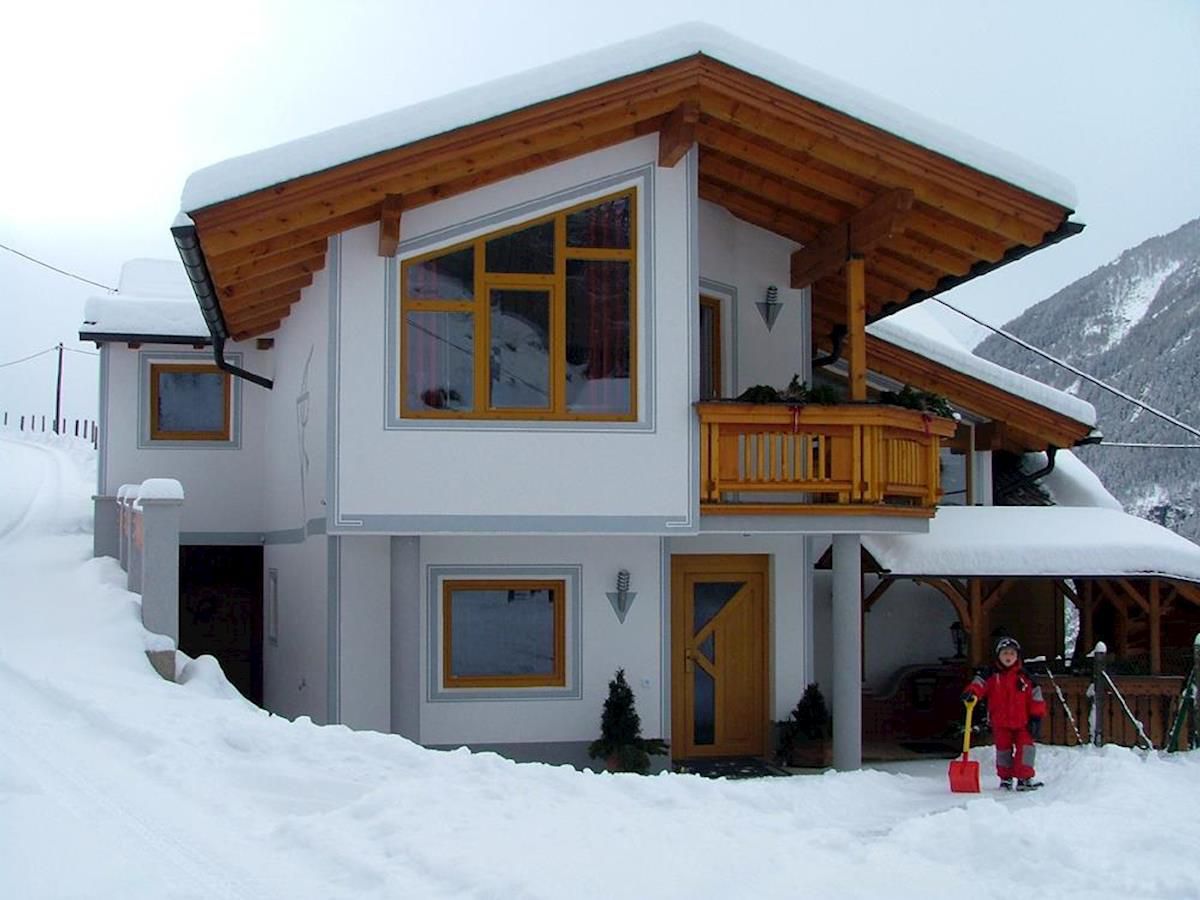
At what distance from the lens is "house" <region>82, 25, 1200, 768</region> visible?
11000mm

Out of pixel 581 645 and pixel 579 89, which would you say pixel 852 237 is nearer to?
pixel 579 89

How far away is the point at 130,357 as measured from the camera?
16.2 metres

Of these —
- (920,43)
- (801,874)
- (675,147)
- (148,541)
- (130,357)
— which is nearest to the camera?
(801,874)

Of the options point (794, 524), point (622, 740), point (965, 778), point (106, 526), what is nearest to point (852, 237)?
point (794, 524)

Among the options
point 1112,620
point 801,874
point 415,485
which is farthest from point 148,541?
point 1112,620

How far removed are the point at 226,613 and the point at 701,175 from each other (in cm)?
915

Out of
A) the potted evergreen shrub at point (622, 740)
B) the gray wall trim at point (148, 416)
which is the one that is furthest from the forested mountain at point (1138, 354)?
the potted evergreen shrub at point (622, 740)

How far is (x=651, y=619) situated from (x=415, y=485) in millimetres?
3034

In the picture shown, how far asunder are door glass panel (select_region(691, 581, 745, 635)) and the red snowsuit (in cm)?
336

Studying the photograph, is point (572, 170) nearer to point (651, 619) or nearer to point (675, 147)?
point (675, 147)

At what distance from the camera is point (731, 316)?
1372 centimetres

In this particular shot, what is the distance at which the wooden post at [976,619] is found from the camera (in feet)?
45.9

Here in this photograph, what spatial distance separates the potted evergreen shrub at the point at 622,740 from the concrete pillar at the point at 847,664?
1.67 metres

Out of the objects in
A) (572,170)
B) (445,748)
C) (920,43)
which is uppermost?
(920,43)
